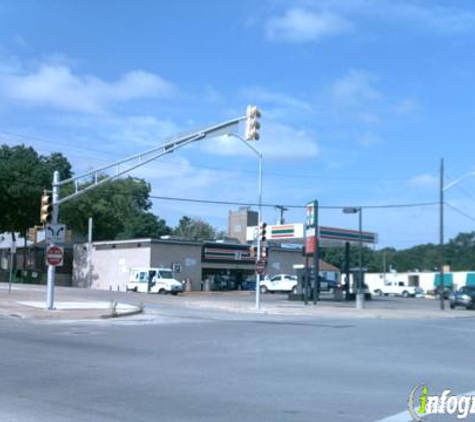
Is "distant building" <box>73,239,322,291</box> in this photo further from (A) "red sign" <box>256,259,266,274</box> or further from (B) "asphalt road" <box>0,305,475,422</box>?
(B) "asphalt road" <box>0,305,475,422</box>

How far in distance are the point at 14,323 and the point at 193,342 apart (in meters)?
7.82

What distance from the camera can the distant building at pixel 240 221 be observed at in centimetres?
11544

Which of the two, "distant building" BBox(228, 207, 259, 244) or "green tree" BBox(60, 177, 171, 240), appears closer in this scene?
"green tree" BBox(60, 177, 171, 240)

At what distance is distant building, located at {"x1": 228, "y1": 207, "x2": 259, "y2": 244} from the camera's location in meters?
115

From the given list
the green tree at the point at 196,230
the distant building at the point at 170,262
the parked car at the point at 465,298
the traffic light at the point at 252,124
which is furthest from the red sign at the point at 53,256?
the green tree at the point at 196,230

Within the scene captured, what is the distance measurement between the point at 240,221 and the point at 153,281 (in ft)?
208

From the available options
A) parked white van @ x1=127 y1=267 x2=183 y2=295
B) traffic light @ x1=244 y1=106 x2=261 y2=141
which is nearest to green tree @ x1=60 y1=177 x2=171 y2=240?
parked white van @ x1=127 y1=267 x2=183 y2=295

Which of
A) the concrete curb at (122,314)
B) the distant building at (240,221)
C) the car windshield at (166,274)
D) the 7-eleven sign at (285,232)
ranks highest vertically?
the distant building at (240,221)

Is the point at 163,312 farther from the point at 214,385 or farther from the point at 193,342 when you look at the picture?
the point at 214,385

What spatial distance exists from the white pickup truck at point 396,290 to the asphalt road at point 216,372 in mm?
58346

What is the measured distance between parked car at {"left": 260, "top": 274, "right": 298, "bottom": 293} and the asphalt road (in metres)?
40.1

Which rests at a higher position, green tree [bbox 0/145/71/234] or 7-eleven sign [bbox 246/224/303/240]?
green tree [bbox 0/145/71/234]

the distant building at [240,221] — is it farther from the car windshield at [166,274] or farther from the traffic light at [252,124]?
A: the traffic light at [252,124]

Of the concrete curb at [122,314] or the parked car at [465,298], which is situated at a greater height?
the parked car at [465,298]
